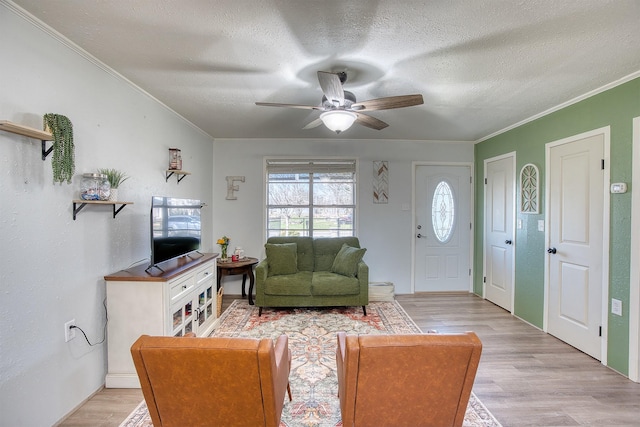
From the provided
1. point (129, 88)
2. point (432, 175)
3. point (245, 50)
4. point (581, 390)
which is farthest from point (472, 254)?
point (129, 88)

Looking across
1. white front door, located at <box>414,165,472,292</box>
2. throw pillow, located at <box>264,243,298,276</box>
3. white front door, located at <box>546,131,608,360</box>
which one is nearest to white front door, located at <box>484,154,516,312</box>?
white front door, located at <box>414,165,472,292</box>

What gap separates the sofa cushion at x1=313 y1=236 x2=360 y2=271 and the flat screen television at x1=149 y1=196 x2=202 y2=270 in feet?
5.34

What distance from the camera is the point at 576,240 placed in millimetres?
2732

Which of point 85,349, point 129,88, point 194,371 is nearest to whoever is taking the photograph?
point 194,371

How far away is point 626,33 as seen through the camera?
169cm

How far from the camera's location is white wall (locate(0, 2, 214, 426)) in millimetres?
1481

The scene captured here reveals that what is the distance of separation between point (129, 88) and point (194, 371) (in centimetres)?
239

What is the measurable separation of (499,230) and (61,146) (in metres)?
4.67

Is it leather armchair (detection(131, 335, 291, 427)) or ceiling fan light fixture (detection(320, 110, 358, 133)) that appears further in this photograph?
ceiling fan light fixture (detection(320, 110, 358, 133))

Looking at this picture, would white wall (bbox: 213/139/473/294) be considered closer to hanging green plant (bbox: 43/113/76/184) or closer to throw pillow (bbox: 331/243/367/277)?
throw pillow (bbox: 331/243/367/277)

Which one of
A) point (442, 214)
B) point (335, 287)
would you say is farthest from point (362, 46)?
point (442, 214)

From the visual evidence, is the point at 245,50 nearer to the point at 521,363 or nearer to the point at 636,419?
the point at 521,363

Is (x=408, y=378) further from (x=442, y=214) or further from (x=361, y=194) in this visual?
(x=442, y=214)

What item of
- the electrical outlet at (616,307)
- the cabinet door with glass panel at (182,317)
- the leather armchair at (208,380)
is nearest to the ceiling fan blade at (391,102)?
the leather armchair at (208,380)
